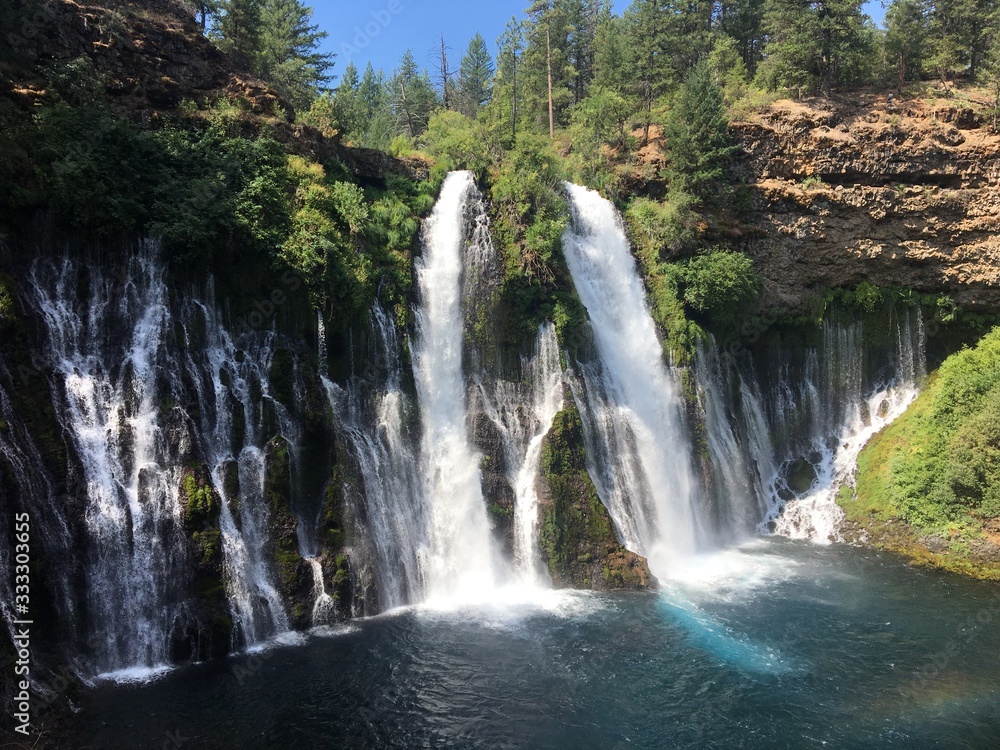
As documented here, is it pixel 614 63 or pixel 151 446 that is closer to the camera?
pixel 151 446

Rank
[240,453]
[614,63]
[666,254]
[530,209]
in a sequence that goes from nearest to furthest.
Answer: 1. [240,453]
2. [530,209]
3. [666,254]
4. [614,63]

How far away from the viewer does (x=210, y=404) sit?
1672cm

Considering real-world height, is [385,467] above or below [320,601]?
above

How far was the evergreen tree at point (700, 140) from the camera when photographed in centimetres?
2731

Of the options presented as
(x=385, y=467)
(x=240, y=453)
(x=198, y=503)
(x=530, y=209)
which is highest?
(x=530, y=209)

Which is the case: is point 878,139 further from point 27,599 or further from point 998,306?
point 27,599

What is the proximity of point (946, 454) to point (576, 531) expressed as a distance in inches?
580

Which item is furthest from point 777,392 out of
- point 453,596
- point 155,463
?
point 155,463

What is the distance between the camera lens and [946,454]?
2327 centimetres

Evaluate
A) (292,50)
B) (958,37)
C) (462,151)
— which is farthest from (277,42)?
(958,37)

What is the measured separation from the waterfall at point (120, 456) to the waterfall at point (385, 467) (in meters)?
4.80

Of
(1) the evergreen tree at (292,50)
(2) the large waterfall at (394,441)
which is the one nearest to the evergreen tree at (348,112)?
(1) the evergreen tree at (292,50)

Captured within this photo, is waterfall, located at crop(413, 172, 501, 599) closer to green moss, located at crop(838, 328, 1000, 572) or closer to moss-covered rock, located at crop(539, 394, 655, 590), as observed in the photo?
moss-covered rock, located at crop(539, 394, 655, 590)

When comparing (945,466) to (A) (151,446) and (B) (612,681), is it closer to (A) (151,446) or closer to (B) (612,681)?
(B) (612,681)
